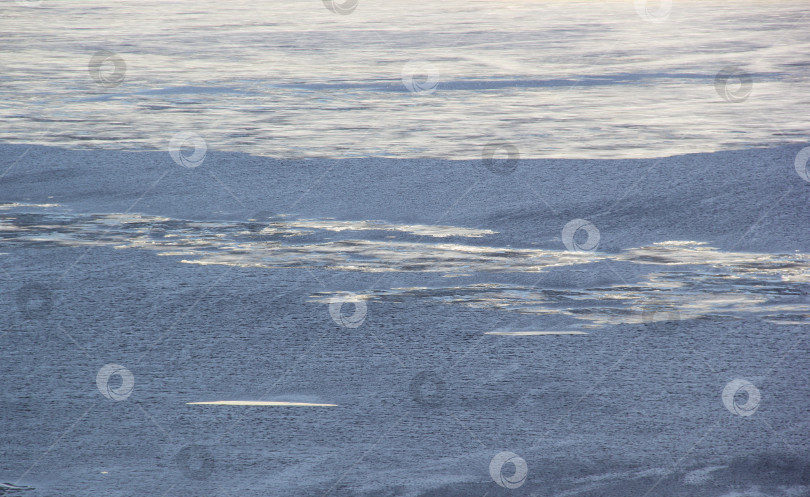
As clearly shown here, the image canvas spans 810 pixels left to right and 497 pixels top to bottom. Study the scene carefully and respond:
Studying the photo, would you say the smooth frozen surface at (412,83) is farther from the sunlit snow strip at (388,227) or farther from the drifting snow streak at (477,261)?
the drifting snow streak at (477,261)

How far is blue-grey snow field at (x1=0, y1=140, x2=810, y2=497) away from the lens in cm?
375

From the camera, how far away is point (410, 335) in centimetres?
509

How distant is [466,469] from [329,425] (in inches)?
24.8

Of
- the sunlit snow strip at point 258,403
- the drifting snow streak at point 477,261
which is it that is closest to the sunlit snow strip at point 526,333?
the drifting snow streak at point 477,261

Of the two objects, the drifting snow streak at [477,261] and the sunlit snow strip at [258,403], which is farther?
the drifting snow streak at [477,261]

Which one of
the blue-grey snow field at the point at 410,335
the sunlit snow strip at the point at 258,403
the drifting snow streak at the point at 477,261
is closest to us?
the blue-grey snow field at the point at 410,335

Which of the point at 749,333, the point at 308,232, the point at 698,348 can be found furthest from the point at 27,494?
the point at 308,232

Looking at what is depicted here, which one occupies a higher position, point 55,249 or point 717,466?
point 55,249

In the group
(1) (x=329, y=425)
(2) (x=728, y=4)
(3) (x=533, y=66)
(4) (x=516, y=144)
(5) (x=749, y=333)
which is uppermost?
(2) (x=728, y=4)

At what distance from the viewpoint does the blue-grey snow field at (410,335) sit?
375cm

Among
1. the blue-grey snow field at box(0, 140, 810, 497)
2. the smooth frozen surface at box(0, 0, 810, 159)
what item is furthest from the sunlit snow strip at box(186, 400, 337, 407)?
the smooth frozen surface at box(0, 0, 810, 159)

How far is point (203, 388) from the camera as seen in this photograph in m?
4.45

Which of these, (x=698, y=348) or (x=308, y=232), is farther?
(x=308, y=232)

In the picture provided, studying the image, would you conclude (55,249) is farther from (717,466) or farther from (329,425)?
(717,466)
